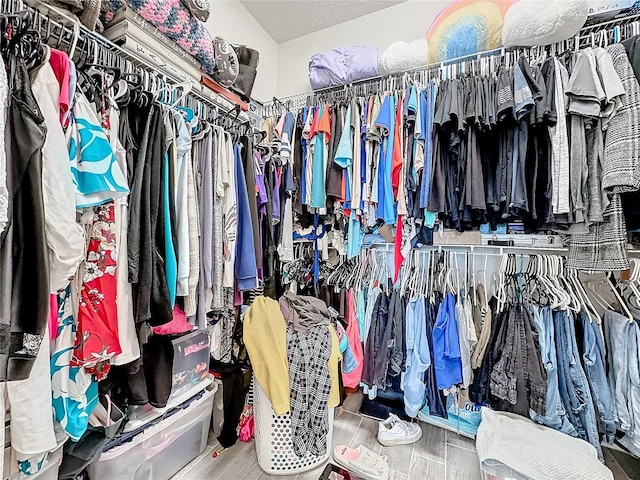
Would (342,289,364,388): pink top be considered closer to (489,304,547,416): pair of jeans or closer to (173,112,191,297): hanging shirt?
(489,304,547,416): pair of jeans

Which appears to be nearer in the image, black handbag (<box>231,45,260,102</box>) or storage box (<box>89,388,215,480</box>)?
storage box (<box>89,388,215,480</box>)

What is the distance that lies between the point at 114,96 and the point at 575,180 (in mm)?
1875

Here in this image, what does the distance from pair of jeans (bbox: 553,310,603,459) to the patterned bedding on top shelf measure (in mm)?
2235

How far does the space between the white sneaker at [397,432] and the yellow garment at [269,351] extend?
738mm

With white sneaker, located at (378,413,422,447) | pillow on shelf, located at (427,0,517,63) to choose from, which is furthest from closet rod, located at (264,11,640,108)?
white sneaker, located at (378,413,422,447)

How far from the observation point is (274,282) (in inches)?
78.3

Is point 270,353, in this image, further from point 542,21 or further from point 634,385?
point 542,21

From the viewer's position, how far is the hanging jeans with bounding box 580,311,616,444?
4.37 feet

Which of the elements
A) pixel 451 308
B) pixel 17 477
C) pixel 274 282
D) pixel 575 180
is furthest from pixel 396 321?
pixel 17 477

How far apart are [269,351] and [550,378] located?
1388mm

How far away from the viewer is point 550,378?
4.55 ft

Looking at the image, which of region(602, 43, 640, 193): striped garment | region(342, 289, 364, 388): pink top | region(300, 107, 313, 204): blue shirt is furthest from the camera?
region(300, 107, 313, 204): blue shirt

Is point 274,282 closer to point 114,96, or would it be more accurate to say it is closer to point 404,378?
point 404,378

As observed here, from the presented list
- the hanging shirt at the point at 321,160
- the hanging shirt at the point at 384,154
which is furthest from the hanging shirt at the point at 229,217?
the hanging shirt at the point at 384,154
